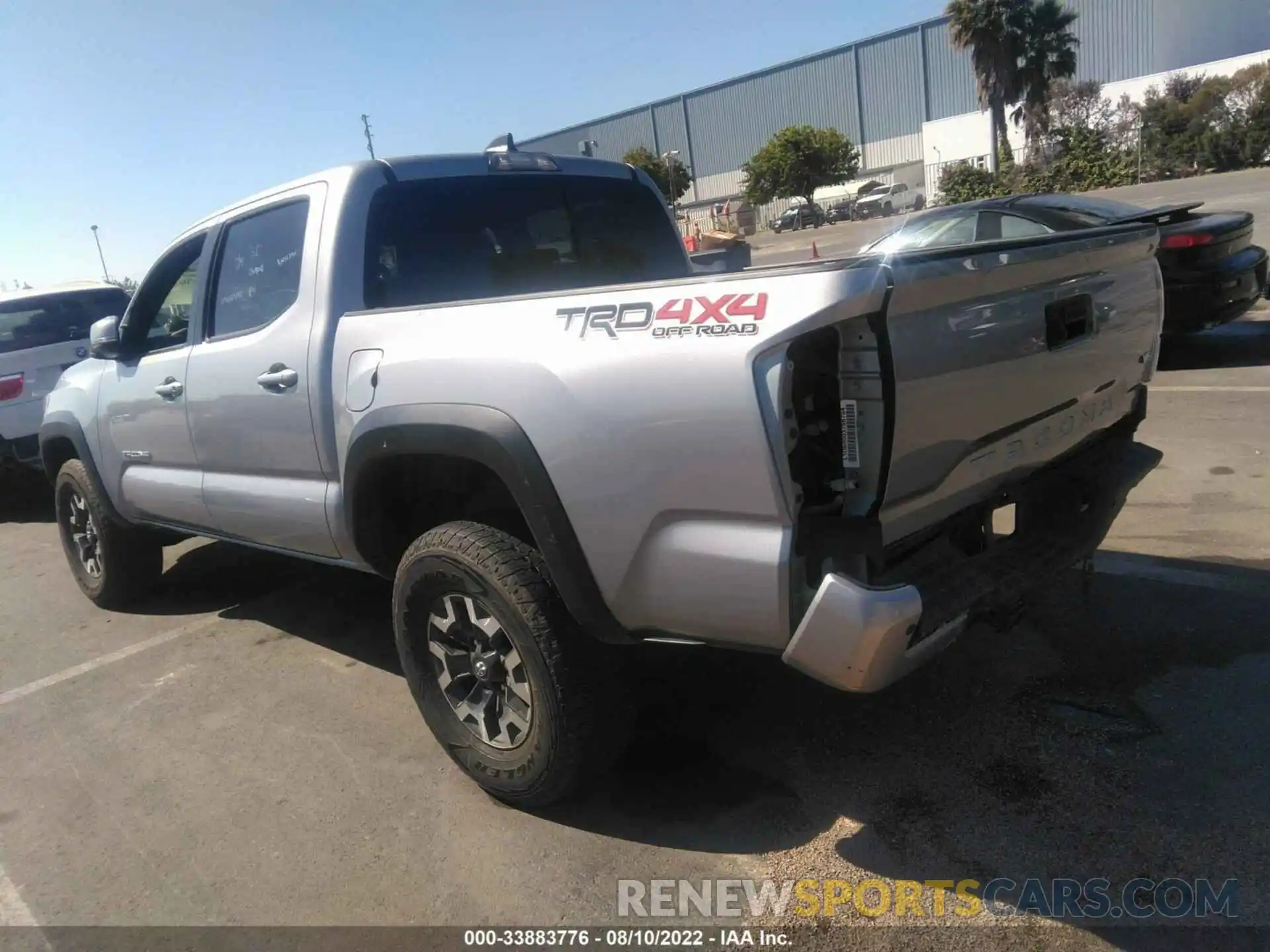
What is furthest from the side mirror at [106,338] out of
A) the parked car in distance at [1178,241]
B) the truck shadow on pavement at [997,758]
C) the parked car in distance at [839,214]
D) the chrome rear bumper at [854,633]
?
the parked car in distance at [839,214]

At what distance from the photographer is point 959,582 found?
8.59 feet

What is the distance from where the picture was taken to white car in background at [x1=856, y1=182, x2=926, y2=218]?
2026 inches

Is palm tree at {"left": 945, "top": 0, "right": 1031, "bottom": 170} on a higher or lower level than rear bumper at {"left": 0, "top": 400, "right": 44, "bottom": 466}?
higher

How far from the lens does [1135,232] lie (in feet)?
10.3

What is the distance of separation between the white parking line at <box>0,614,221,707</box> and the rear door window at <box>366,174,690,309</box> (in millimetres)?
2633

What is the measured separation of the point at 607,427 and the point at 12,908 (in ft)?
7.81

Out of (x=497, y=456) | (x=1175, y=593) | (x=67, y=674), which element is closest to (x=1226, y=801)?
(x=1175, y=593)

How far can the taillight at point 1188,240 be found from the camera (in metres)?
7.89

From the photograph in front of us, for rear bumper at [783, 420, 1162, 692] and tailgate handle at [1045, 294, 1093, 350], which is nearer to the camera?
rear bumper at [783, 420, 1162, 692]

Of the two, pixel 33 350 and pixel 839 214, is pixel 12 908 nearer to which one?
pixel 33 350

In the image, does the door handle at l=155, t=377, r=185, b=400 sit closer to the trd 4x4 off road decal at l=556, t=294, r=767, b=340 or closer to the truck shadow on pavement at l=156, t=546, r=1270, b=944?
the truck shadow on pavement at l=156, t=546, r=1270, b=944

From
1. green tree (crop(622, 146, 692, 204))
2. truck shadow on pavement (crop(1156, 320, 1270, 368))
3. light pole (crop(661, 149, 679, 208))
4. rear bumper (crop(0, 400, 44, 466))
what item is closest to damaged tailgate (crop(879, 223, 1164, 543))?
truck shadow on pavement (crop(1156, 320, 1270, 368))

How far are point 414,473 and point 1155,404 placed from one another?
19.7 ft

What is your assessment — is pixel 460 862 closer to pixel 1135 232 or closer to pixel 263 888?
pixel 263 888
